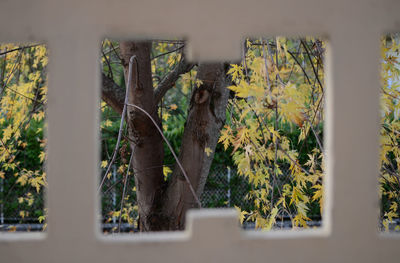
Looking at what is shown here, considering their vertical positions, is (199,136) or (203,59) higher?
(203,59)

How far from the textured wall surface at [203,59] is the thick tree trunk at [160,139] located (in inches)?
59.5

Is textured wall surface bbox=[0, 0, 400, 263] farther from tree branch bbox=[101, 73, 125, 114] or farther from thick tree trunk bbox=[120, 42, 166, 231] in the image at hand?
tree branch bbox=[101, 73, 125, 114]

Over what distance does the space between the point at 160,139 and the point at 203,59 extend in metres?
1.85

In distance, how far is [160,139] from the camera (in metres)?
2.76

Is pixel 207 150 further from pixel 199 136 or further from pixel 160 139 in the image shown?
→ pixel 160 139

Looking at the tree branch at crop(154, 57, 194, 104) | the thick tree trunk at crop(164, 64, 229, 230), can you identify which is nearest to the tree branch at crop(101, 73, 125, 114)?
the tree branch at crop(154, 57, 194, 104)

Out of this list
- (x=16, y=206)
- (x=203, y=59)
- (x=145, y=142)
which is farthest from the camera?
(x=16, y=206)

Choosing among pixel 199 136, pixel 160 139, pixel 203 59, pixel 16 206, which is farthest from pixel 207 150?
pixel 16 206

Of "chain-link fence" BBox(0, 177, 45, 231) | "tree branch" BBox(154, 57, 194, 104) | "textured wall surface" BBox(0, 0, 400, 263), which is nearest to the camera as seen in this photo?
"textured wall surface" BBox(0, 0, 400, 263)

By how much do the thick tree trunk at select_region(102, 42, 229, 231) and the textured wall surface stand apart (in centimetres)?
151

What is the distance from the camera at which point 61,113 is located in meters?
0.91

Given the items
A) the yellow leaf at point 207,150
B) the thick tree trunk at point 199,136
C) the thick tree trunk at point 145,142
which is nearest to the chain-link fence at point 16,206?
the thick tree trunk at point 145,142

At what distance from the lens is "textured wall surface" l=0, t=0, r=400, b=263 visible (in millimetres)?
909
